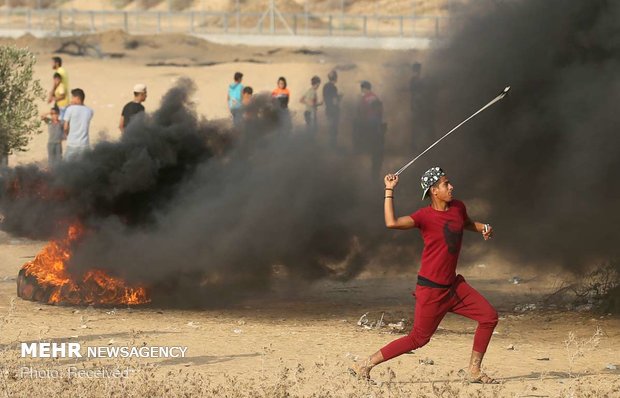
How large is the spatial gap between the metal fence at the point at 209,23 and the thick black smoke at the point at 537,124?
32.6 meters

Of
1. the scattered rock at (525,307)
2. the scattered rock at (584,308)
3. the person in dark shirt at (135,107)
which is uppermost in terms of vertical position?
the person in dark shirt at (135,107)

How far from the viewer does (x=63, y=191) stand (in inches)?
494

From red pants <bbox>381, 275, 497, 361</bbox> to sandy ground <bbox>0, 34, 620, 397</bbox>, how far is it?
0.81ft

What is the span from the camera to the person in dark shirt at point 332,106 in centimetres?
1394

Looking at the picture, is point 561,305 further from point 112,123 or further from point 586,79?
point 112,123

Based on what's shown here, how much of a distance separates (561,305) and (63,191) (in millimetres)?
5109

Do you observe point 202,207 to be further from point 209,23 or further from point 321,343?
point 209,23

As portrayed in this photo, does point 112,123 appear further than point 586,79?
Yes

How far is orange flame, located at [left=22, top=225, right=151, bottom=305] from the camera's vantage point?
1242cm

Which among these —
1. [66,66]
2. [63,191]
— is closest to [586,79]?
[63,191]

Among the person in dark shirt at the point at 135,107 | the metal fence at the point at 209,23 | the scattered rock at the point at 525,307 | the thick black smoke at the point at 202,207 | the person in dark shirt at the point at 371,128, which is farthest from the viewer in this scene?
the metal fence at the point at 209,23

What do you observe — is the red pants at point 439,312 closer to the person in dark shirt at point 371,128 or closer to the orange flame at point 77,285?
the orange flame at point 77,285

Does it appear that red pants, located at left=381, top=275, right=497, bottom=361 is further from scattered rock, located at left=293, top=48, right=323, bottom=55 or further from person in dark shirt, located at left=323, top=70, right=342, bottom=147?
scattered rock, located at left=293, top=48, right=323, bottom=55

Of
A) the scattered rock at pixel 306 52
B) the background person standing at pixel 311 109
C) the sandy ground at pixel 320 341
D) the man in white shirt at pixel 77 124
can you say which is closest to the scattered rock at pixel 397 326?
the sandy ground at pixel 320 341
